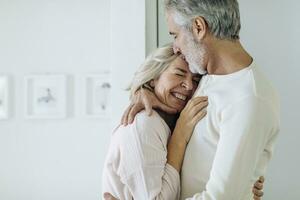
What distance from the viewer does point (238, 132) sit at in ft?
4.06

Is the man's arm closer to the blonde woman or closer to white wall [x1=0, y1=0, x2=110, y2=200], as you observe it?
the blonde woman

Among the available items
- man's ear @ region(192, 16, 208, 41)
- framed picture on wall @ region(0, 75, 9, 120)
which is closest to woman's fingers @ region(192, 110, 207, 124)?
man's ear @ region(192, 16, 208, 41)

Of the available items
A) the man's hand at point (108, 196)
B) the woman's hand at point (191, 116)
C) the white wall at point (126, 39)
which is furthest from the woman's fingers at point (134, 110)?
the white wall at point (126, 39)

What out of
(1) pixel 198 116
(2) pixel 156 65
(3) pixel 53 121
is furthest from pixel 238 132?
(3) pixel 53 121

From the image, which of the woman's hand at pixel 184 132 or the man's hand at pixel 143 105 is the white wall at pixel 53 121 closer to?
the man's hand at pixel 143 105

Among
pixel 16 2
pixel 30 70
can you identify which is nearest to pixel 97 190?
pixel 30 70

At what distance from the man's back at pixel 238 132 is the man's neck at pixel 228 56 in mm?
24

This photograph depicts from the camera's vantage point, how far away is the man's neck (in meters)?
1.34

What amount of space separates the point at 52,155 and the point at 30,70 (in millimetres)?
654

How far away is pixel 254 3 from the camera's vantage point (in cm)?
214

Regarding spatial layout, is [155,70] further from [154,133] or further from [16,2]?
[16,2]

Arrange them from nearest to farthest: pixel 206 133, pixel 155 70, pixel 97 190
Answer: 1. pixel 206 133
2. pixel 155 70
3. pixel 97 190

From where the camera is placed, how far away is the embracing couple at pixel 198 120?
4.10 feet

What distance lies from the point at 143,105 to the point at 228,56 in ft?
1.10
